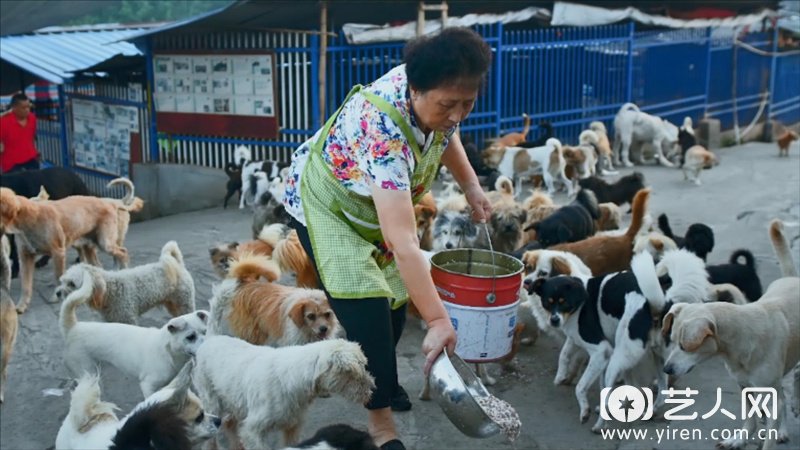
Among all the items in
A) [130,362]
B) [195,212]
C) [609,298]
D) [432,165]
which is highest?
[432,165]

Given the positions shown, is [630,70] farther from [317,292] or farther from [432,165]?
[432,165]

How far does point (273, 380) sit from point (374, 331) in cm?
88

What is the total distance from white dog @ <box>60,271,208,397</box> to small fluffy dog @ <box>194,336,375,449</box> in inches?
14.7

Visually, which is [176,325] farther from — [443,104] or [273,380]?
[443,104]

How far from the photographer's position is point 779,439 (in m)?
4.46

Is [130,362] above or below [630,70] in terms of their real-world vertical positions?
below

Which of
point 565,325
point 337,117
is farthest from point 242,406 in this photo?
point 565,325

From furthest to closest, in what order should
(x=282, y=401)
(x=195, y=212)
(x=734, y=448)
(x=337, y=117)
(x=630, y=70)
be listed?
(x=630, y=70)
(x=195, y=212)
(x=734, y=448)
(x=282, y=401)
(x=337, y=117)

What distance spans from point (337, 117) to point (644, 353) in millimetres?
2483

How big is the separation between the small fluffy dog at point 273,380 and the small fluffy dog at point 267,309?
524 millimetres

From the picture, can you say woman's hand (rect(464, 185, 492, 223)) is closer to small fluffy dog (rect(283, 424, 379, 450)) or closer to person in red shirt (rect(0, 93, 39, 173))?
small fluffy dog (rect(283, 424, 379, 450))

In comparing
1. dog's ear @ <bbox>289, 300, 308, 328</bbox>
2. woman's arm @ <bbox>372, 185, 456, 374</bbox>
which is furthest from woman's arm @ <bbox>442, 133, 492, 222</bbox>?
dog's ear @ <bbox>289, 300, 308, 328</bbox>

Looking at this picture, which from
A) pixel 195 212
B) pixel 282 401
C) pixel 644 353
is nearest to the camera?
pixel 282 401

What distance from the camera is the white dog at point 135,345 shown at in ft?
15.7
